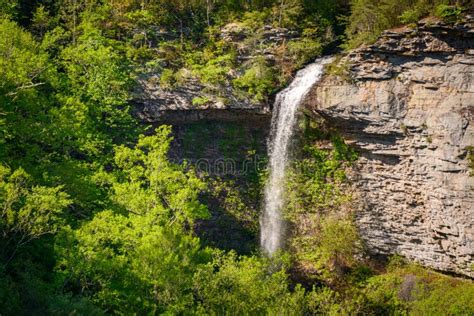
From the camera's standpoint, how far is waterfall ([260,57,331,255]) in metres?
29.3

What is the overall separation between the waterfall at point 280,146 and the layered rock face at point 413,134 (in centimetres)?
159

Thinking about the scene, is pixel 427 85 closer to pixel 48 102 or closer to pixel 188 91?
pixel 188 91

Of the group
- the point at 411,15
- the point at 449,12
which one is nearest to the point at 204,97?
the point at 411,15

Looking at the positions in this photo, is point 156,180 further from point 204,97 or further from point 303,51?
point 303,51

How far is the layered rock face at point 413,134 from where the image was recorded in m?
24.2

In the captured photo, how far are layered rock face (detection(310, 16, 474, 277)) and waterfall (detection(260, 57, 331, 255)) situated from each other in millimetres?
1595

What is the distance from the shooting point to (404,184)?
2630 cm

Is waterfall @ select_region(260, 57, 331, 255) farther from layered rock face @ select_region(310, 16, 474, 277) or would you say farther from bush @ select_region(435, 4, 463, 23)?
bush @ select_region(435, 4, 463, 23)

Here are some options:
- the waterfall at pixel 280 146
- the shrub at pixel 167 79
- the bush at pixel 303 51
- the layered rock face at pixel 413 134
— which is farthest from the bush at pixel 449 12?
the shrub at pixel 167 79

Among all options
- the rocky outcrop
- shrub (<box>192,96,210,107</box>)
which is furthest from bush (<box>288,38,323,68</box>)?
shrub (<box>192,96,210,107</box>)

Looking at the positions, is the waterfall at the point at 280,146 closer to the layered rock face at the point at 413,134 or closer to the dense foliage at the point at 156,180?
the dense foliage at the point at 156,180

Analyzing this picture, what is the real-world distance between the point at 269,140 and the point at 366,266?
9183 millimetres

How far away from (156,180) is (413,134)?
12.9 meters

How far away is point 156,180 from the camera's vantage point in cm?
2353
